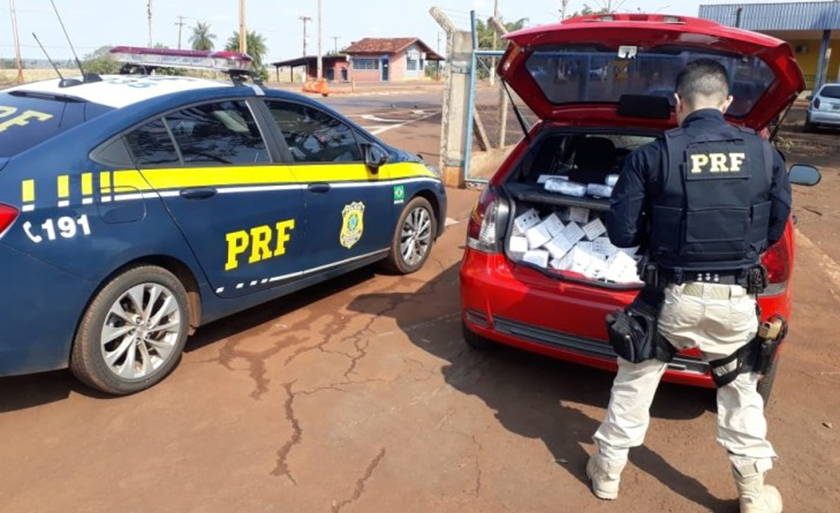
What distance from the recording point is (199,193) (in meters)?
3.71

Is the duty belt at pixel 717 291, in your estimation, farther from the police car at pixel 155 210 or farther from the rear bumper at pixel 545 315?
the police car at pixel 155 210

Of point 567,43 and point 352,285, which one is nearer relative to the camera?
point 567,43

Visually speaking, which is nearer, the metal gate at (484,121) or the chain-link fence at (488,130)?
the metal gate at (484,121)

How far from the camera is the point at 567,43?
3.67 meters

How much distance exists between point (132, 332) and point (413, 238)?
2.72 meters

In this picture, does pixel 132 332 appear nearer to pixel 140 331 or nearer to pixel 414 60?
pixel 140 331

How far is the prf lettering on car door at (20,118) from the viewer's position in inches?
135

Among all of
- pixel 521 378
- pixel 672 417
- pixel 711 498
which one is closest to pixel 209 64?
pixel 521 378

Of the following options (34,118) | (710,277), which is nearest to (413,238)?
(34,118)

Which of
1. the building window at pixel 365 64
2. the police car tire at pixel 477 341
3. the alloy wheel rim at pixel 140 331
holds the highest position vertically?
the building window at pixel 365 64

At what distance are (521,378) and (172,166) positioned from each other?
230 cm

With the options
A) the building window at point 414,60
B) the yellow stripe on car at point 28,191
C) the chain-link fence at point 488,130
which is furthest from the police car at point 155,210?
the building window at point 414,60

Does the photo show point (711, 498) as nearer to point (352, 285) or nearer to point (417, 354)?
point (417, 354)

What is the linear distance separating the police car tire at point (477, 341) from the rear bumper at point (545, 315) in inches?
10.3
